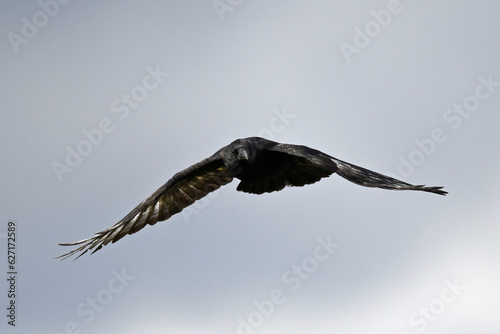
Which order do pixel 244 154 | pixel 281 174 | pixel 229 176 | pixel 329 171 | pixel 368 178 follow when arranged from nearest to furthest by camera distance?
pixel 368 178
pixel 329 171
pixel 244 154
pixel 281 174
pixel 229 176

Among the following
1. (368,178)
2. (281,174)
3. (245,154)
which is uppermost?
(245,154)

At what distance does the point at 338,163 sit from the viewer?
17.1 metres

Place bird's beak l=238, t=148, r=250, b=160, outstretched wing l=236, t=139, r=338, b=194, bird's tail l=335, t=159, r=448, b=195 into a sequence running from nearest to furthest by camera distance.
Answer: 1. bird's tail l=335, t=159, r=448, b=195
2. bird's beak l=238, t=148, r=250, b=160
3. outstretched wing l=236, t=139, r=338, b=194

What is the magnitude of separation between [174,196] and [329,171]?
18.1ft

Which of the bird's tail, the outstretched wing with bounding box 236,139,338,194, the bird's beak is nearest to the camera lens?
the bird's tail

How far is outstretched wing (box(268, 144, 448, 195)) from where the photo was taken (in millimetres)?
15523

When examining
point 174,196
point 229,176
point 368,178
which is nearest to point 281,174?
point 229,176

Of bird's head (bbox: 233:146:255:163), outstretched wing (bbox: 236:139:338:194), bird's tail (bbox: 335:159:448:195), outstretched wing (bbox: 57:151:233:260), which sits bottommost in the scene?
bird's tail (bbox: 335:159:448:195)

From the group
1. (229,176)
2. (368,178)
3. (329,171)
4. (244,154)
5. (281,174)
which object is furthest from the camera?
(229,176)

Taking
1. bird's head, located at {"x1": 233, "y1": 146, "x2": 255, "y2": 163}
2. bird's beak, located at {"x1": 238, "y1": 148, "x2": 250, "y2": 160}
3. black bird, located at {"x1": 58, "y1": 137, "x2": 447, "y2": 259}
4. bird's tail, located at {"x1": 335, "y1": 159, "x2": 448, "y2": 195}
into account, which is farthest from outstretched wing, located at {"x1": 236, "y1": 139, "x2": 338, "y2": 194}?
bird's tail, located at {"x1": 335, "y1": 159, "x2": 448, "y2": 195}

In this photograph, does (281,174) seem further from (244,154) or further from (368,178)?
(368,178)

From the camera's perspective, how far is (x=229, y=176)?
21312 mm

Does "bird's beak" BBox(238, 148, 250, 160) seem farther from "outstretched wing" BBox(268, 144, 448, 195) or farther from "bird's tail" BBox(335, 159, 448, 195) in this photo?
"bird's tail" BBox(335, 159, 448, 195)

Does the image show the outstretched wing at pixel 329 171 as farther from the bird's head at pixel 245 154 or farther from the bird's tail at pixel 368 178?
the bird's head at pixel 245 154
